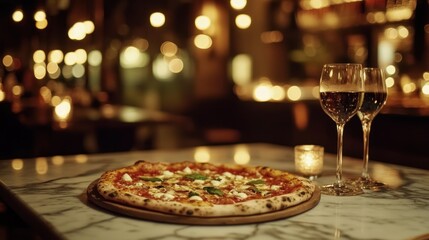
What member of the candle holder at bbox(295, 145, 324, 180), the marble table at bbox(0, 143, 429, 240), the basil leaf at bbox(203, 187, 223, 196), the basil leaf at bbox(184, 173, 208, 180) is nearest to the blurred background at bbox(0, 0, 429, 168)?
the candle holder at bbox(295, 145, 324, 180)

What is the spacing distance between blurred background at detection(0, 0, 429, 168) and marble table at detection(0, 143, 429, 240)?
2255mm

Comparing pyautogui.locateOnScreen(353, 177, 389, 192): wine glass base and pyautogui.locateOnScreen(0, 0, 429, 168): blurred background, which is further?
pyautogui.locateOnScreen(0, 0, 429, 168): blurred background

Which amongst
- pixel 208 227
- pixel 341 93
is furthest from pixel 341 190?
pixel 208 227

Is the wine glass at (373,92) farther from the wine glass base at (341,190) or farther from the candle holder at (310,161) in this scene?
the candle holder at (310,161)

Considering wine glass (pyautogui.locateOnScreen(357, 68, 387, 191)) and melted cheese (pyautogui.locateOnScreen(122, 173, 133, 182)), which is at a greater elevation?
wine glass (pyautogui.locateOnScreen(357, 68, 387, 191))

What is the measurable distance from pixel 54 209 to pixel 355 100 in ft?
3.05

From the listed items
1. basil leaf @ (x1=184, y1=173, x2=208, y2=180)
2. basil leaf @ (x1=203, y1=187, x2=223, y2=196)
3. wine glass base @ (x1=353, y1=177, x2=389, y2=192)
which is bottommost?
wine glass base @ (x1=353, y1=177, x2=389, y2=192)

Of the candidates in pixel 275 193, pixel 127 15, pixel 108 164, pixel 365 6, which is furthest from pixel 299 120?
pixel 275 193

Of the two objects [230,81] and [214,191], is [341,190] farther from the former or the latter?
[230,81]

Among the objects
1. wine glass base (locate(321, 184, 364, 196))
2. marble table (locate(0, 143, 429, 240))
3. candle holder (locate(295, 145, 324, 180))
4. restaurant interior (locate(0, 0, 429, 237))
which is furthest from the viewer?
restaurant interior (locate(0, 0, 429, 237))

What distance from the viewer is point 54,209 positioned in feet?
4.67

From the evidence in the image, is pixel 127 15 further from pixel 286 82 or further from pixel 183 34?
pixel 286 82

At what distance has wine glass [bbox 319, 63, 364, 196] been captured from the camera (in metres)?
1.64

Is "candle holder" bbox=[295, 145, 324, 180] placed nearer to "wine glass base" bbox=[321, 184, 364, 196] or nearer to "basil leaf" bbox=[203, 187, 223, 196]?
"wine glass base" bbox=[321, 184, 364, 196]
